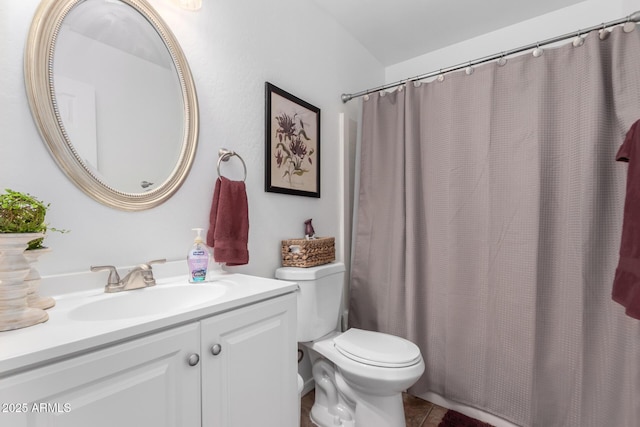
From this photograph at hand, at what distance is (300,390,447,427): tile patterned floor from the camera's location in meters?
1.61

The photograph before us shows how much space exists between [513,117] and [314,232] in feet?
4.09

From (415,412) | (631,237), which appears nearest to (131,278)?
(415,412)

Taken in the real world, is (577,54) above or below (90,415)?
above

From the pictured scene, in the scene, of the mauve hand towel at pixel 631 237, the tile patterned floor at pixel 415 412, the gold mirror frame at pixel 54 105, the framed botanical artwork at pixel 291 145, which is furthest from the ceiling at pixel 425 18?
the tile patterned floor at pixel 415 412

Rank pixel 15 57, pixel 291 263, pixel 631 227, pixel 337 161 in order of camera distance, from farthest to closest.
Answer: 1. pixel 337 161
2. pixel 291 263
3. pixel 631 227
4. pixel 15 57

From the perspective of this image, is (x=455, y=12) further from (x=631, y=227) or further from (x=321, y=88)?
(x=631, y=227)

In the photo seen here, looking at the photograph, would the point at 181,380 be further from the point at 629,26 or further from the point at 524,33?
the point at 524,33

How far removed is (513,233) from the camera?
155cm

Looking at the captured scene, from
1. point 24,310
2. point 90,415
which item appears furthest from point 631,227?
point 24,310

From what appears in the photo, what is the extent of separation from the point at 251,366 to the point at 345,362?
654 millimetres

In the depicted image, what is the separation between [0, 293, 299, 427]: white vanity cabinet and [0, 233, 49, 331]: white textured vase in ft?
0.62

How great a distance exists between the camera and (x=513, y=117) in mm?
1571

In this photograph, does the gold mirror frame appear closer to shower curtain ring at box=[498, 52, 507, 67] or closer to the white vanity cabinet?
the white vanity cabinet

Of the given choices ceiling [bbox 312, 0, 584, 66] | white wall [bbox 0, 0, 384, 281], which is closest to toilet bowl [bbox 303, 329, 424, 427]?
white wall [bbox 0, 0, 384, 281]
